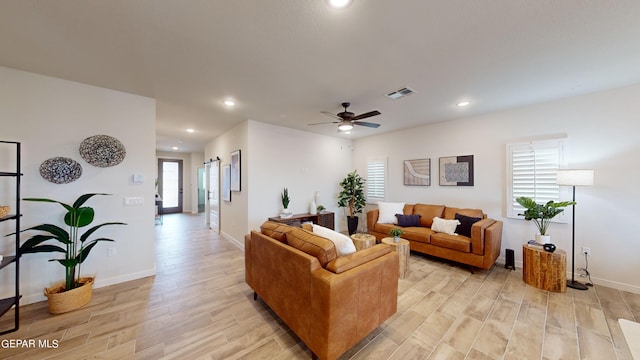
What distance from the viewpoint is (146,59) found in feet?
7.50

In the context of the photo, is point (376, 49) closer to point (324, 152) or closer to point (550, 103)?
point (550, 103)

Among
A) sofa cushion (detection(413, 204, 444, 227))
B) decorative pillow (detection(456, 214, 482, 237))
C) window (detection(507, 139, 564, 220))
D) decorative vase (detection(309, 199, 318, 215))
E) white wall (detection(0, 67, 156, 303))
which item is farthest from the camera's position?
decorative vase (detection(309, 199, 318, 215))

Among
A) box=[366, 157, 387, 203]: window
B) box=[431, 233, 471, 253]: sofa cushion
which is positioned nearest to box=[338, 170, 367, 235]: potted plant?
box=[366, 157, 387, 203]: window

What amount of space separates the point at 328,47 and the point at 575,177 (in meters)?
3.58

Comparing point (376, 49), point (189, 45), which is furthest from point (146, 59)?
point (376, 49)

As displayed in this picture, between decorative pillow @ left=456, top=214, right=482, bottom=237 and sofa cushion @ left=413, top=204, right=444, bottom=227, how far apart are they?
1.80ft

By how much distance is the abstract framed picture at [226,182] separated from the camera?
5.25 m

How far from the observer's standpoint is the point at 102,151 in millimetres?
2900

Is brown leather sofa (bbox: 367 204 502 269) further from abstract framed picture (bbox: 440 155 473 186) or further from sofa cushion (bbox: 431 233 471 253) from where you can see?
abstract framed picture (bbox: 440 155 473 186)

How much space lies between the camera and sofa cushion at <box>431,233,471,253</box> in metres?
3.41

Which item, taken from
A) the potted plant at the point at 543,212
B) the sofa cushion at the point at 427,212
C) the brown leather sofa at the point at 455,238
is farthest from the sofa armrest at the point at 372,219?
the potted plant at the point at 543,212

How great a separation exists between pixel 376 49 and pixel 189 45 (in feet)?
5.78

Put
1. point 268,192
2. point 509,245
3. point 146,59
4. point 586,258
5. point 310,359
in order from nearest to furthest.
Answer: point 310,359, point 146,59, point 586,258, point 509,245, point 268,192

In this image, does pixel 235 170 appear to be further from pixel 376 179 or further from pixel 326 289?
pixel 326 289
